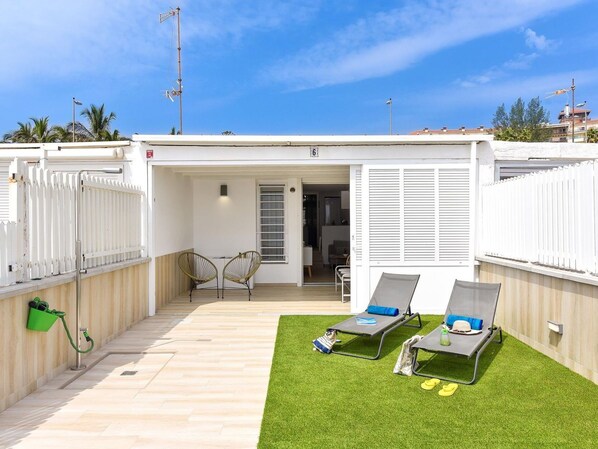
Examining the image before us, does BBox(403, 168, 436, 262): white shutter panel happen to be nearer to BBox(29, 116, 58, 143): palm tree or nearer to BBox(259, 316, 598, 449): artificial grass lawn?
BBox(259, 316, 598, 449): artificial grass lawn

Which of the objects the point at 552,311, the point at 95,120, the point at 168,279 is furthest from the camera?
the point at 95,120

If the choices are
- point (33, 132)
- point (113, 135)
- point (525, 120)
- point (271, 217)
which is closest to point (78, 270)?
point (271, 217)

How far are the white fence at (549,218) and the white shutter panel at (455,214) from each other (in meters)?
0.51

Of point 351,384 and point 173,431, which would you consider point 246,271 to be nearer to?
point 351,384

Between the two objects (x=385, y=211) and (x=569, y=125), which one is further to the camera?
(x=569, y=125)

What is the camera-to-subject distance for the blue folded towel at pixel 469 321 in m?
5.40

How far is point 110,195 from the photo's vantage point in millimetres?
6477

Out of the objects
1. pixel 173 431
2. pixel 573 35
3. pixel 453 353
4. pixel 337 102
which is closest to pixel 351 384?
pixel 453 353

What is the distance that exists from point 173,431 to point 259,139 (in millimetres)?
5239

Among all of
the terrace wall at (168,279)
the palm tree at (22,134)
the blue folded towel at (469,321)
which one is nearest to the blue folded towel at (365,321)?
the blue folded towel at (469,321)

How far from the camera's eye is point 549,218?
5.45 meters

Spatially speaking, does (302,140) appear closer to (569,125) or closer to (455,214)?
(455,214)

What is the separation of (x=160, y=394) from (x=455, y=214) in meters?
5.74

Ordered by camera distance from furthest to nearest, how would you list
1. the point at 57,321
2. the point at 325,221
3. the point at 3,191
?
the point at 325,221 → the point at 3,191 → the point at 57,321
